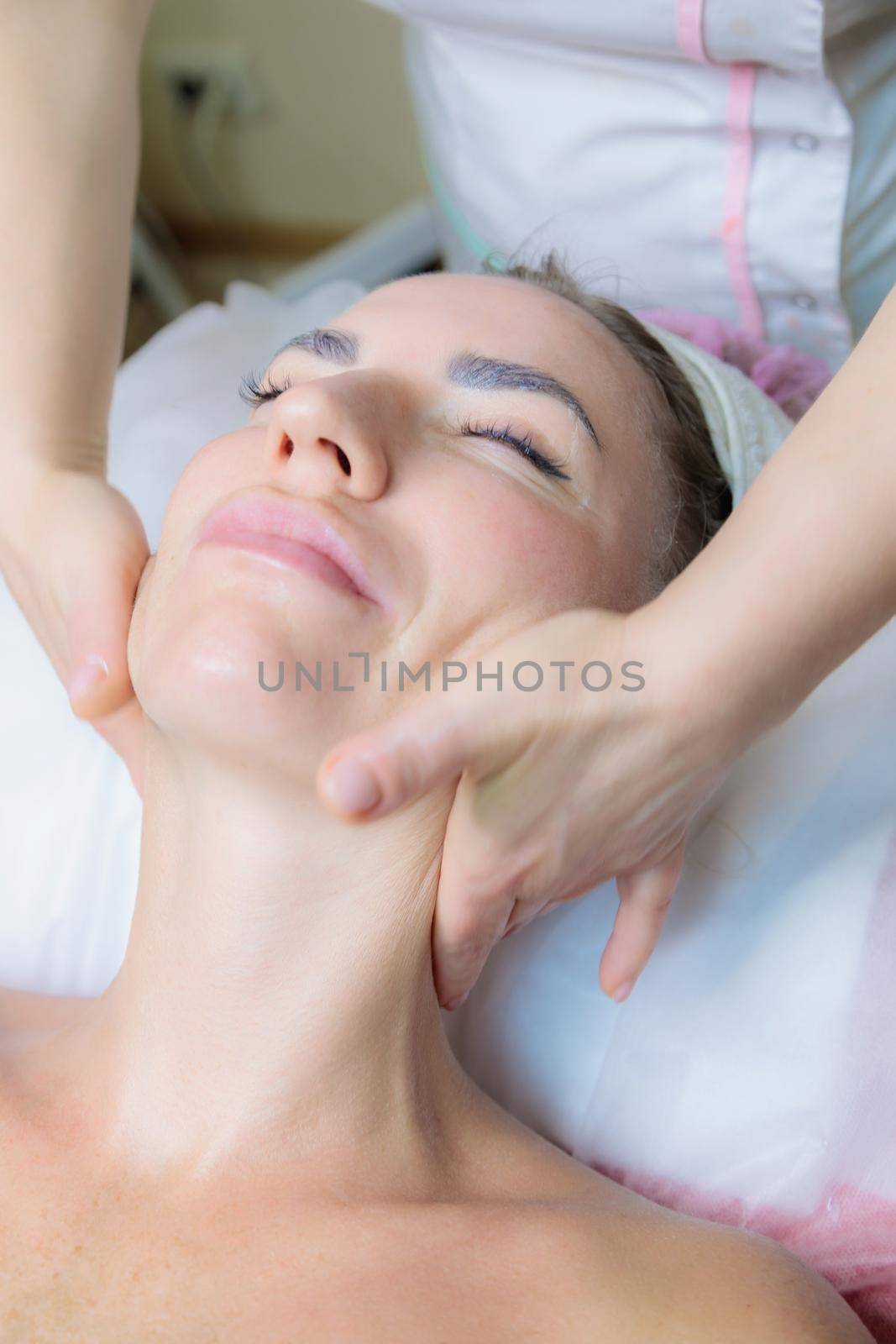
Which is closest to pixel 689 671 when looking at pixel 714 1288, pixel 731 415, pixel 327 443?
pixel 327 443

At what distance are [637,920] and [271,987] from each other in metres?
Result: 0.29

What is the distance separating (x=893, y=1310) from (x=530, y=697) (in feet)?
2.14

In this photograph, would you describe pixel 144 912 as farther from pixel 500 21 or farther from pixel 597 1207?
pixel 500 21

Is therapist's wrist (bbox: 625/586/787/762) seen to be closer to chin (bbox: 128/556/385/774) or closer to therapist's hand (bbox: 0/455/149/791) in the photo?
chin (bbox: 128/556/385/774)

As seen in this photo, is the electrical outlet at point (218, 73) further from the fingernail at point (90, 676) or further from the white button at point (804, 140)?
the fingernail at point (90, 676)

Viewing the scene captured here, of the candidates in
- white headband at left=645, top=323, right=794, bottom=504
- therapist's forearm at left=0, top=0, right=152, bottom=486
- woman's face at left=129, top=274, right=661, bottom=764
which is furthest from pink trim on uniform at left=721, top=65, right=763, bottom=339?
therapist's forearm at left=0, top=0, right=152, bottom=486

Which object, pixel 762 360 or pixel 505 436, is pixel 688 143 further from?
pixel 505 436

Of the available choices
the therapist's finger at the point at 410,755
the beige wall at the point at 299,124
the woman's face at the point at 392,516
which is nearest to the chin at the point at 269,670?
the woman's face at the point at 392,516

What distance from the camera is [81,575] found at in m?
1.07

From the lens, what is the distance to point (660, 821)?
886 mm

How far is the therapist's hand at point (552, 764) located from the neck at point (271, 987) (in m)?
0.06

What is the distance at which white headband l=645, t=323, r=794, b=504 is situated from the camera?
1264 mm

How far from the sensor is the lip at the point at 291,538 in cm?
86

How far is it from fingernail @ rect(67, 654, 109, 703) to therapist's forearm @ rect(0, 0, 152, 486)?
28cm
